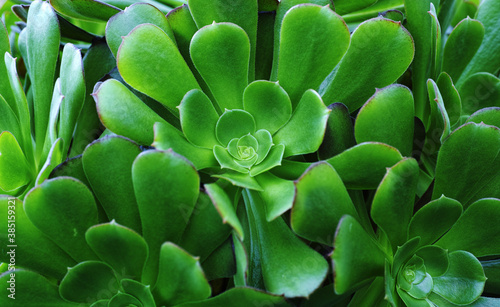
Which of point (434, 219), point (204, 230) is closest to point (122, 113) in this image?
point (204, 230)

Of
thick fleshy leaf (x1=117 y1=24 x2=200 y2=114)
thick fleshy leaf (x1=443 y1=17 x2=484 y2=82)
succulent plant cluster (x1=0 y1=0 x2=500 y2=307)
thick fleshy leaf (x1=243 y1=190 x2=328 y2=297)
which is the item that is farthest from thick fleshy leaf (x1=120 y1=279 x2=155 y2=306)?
thick fleshy leaf (x1=443 y1=17 x2=484 y2=82)

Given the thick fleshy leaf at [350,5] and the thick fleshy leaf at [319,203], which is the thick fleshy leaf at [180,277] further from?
the thick fleshy leaf at [350,5]

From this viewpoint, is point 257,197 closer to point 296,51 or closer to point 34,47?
point 296,51

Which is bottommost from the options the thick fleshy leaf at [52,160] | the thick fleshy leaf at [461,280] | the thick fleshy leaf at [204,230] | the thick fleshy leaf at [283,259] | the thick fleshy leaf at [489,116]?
the thick fleshy leaf at [461,280]

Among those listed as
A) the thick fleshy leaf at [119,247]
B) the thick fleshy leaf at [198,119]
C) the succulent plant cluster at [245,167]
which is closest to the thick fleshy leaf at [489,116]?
the succulent plant cluster at [245,167]

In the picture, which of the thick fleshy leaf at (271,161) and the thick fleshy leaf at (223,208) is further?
the thick fleshy leaf at (271,161)

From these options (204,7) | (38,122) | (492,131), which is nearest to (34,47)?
(38,122)

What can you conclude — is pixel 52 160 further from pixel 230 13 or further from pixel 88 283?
pixel 230 13
